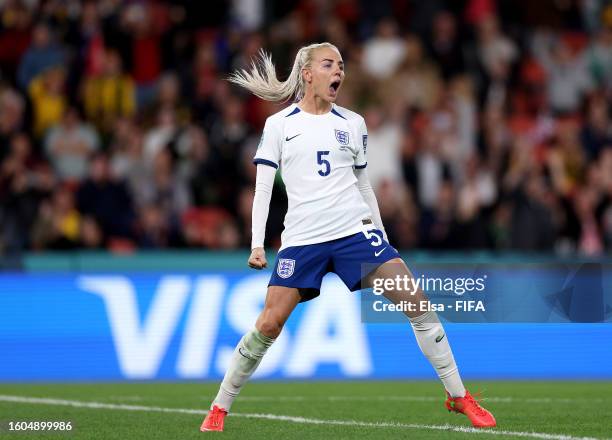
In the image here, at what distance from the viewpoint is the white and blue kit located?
893cm

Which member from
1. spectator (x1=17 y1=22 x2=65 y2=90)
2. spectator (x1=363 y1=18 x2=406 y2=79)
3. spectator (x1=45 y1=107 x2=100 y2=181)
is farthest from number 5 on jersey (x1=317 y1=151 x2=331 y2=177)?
spectator (x1=17 y1=22 x2=65 y2=90)

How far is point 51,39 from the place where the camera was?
747 inches

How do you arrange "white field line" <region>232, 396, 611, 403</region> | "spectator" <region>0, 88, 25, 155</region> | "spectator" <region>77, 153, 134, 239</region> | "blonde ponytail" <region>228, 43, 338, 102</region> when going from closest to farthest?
"blonde ponytail" <region>228, 43, 338, 102</region> < "white field line" <region>232, 396, 611, 403</region> < "spectator" <region>77, 153, 134, 239</region> < "spectator" <region>0, 88, 25, 155</region>

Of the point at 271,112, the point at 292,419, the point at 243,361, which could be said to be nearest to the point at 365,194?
the point at 243,361

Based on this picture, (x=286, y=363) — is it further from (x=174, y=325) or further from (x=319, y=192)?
(x=319, y=192)

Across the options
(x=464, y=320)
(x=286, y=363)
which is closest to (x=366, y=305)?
(x=464, y=320)

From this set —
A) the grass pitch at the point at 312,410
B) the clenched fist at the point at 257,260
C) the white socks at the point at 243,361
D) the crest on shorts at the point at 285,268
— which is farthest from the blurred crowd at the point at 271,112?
the clenched fist at the point at 257,260

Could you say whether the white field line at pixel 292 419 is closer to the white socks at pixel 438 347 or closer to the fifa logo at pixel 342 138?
the white socks at pixel 438 347

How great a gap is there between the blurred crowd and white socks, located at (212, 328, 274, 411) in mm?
7355

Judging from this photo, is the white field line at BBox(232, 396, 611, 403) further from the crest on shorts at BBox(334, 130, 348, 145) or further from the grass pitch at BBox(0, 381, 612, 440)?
the crest on shorts at BBox(334, 130, 348, 145)

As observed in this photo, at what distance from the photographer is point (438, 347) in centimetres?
905

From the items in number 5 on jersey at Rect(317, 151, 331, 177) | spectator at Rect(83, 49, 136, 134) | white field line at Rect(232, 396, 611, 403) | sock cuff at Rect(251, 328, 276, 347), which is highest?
number 5 on jersey at Rect(317, 151, 331, 177)

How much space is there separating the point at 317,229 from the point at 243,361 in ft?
3.20

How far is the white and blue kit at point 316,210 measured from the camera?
893 centimetres
